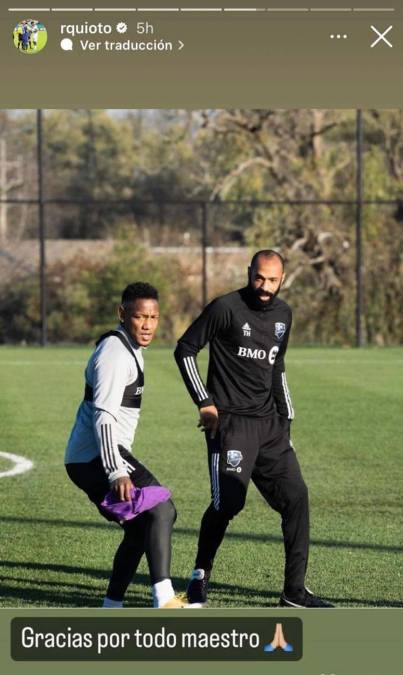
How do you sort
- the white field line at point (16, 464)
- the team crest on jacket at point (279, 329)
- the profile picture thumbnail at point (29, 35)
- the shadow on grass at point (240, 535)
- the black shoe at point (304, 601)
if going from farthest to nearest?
the white field line at point (16, 464) → the shadow on grass at point (240, 535) → the team crest on jacket at point (279, 329) → the black shoe at point (304, 601) → the profile picture thumbnail at point (29, 35)

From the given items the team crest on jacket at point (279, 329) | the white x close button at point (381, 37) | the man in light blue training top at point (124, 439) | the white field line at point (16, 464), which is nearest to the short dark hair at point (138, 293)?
the man in light blue training top at point (124, 439)

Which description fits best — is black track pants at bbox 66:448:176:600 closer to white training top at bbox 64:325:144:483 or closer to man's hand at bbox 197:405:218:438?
white training top at bbox 64:325:144:483

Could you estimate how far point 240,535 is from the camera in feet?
35.0

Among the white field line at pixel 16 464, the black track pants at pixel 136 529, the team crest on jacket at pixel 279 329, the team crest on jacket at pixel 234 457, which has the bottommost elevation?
the white field line at pixel 16 464

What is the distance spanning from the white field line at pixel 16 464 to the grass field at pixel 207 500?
111mm

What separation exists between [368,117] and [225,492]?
37273 mm

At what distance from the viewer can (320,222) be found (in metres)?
38.3

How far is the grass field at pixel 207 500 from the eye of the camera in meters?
8.79

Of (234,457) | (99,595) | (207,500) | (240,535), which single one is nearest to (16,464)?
(207,500)

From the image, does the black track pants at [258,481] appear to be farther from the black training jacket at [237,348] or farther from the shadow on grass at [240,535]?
the shadow on grass at [240,535]

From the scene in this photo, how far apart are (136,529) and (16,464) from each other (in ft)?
23.0

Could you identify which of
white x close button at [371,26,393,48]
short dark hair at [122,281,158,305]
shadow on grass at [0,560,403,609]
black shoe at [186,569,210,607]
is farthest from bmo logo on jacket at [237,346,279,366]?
white x close button at [371,26,393,48]

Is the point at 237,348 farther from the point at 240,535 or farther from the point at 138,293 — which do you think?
the point at 240,535

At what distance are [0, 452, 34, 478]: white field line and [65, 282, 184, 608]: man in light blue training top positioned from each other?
617 cm
